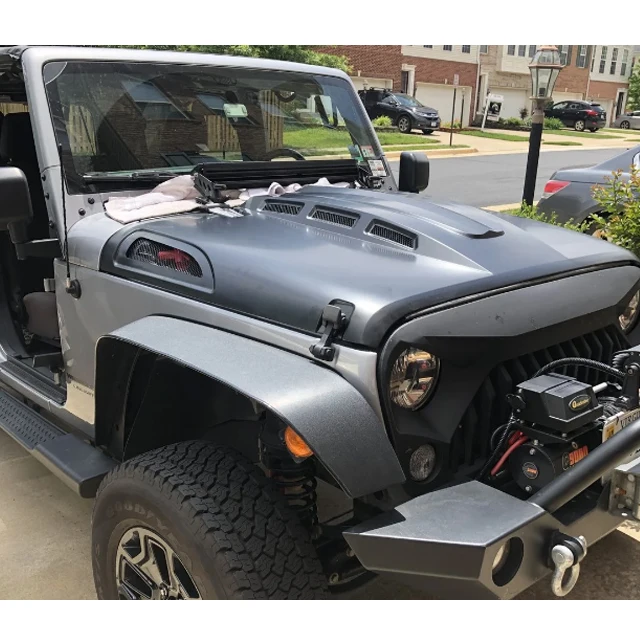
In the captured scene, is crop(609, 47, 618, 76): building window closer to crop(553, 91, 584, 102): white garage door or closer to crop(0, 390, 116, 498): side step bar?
crop(553, 91, 584, 102): white garage door

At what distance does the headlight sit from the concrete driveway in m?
0.94

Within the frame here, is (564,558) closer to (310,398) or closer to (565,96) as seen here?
(310,398)

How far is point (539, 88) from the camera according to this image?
25.4 feet

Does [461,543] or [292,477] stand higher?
[461,543]

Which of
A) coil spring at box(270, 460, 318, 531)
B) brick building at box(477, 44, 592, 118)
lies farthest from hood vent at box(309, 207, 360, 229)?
brick building at box(477, 44, 592, 118)

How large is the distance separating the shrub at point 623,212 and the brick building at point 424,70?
25953mm

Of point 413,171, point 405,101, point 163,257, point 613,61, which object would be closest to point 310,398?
point 163,257

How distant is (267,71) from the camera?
3633 millimetres

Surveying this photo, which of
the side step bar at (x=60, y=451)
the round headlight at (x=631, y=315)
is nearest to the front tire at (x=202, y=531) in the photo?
the side step bar at (x=60, y=451)

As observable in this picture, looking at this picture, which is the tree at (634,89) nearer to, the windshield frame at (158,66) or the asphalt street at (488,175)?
the asphalt street at (488,175)

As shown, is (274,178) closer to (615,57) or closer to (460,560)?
(460,560)

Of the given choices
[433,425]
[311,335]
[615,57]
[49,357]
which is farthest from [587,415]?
[615,57]

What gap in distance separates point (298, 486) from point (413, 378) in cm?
56

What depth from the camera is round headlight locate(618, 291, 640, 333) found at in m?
2.65
